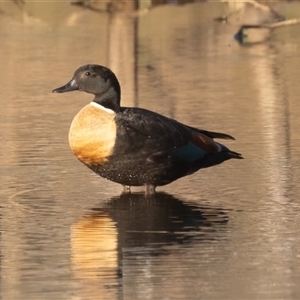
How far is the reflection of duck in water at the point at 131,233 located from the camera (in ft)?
22.5

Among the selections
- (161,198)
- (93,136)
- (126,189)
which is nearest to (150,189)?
(161,198)

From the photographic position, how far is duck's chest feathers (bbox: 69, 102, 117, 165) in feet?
28.9

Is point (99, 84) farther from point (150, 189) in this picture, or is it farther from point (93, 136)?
point (150, 189)

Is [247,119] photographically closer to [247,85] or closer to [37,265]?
[247,85]

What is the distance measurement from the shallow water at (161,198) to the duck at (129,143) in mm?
194

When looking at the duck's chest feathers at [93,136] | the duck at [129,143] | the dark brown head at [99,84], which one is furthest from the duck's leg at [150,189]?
the dark brown head at [99,84]

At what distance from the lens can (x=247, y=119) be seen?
1266 centimetres

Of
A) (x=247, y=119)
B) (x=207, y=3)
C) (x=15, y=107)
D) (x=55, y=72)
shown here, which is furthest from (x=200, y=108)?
(x=207, y=3)

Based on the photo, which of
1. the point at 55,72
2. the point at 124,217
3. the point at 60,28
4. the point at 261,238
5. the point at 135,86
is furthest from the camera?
the point at 60,28

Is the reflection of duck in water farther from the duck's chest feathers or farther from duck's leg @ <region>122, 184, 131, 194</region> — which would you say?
the duck's chest feathers

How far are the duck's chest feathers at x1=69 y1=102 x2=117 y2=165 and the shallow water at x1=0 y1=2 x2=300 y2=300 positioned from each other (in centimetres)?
34

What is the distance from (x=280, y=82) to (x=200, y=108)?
2523 mm

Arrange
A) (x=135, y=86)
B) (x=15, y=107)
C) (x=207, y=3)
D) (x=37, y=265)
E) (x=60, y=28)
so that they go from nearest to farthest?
(x=37, y=265) → (x=15, y=107) → (x=135, y=86) → (x=60, y=28) → (x=207, y=3)

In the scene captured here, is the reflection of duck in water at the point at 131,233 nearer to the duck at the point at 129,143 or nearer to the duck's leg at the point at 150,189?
the duck's leg at the point at 150,189
